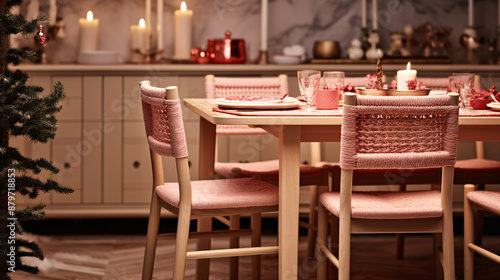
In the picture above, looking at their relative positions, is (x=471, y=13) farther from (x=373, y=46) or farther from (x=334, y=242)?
(x=334, y=242)

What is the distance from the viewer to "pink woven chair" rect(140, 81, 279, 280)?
1883 mm

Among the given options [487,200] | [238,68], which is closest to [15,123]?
[487,200]

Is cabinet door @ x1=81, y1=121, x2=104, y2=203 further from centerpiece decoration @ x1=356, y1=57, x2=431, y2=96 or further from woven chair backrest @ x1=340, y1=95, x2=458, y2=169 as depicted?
woven chair backrest @ x1=340, y1=95, x2=458, y2=169

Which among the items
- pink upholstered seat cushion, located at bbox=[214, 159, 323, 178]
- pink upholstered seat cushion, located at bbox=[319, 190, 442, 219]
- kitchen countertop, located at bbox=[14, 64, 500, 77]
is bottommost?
pink upholstered seat cushion, located at bbox=[319, 190, 442, 219]

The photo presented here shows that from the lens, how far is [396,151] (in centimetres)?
176

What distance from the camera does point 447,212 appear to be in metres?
1.81

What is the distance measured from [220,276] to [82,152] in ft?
3.49

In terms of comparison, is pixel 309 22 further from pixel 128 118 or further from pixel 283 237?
pixel 283 237

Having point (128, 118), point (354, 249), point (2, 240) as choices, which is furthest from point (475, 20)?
point (2, 240)

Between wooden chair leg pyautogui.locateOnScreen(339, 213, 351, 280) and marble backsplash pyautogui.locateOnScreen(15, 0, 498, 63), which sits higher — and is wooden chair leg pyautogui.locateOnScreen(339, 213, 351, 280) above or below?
below

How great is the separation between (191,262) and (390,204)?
1195 millimetres

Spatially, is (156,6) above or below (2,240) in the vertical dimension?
above

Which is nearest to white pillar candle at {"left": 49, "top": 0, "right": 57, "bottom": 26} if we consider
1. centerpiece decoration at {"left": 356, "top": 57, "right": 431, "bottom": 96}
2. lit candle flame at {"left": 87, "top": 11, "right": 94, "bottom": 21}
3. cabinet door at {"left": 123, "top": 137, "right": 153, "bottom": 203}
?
lit candle flame at {"left": 87, "top": 11, "right": 94, "bottom": 21}

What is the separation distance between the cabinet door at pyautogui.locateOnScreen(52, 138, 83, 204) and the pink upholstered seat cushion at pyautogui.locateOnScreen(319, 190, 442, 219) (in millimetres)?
1673
